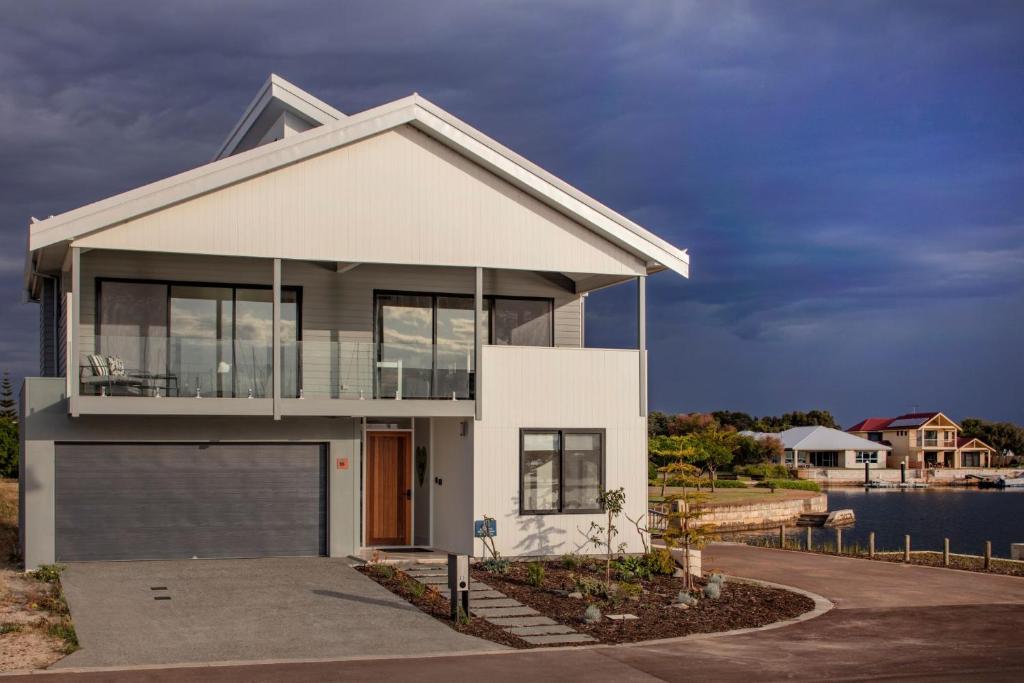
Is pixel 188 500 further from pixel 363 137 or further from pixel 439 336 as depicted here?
pixel 363 137

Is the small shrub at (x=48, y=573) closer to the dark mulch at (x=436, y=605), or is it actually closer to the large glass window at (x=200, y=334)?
the large glass window at (x=200, y=334)

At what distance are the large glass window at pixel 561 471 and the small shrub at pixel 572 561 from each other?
875mm

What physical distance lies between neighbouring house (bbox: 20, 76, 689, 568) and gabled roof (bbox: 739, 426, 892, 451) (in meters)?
78.5

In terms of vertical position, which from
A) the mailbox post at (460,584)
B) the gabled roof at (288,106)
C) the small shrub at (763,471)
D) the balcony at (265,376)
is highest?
the gabled roof at (288,106)

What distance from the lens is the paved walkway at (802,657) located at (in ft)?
40.5

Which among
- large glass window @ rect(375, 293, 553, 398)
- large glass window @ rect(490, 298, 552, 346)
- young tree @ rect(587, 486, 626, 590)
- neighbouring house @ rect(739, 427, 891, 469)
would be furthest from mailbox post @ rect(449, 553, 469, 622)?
neighbouring house @ rect(739, 427, 891, 469)

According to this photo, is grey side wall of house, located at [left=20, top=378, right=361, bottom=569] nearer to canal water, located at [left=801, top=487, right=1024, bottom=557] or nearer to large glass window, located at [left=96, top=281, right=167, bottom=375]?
large glass window, located at [left=96, top=281, right=167, bottom=375]

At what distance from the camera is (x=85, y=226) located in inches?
733

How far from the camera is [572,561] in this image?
67.9ft

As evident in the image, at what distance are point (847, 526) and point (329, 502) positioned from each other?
143 ft

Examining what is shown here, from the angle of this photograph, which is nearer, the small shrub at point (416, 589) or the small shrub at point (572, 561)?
the small shrub at point (416, 589)

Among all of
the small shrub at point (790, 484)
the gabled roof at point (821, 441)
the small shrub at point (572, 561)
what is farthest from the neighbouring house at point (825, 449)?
the small shrub at point (572, 561)

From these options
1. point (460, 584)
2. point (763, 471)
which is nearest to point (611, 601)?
point (460, 584)

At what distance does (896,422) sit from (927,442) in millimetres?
4884
